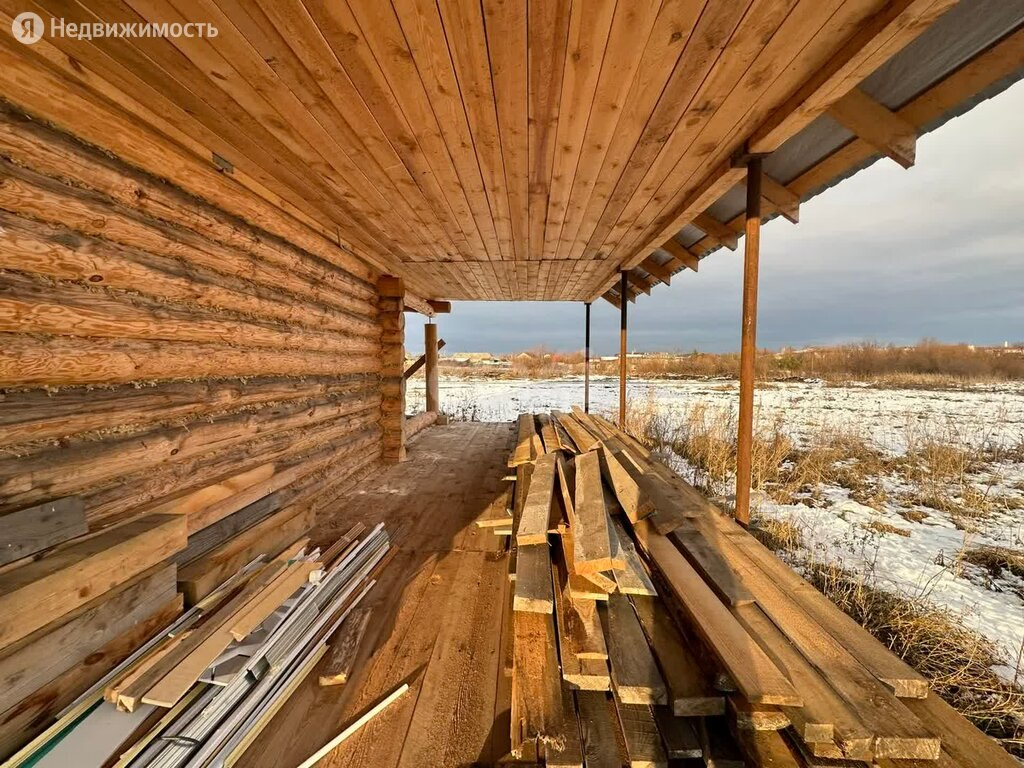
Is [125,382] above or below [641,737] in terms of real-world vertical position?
above

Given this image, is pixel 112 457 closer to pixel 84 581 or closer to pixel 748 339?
pixel 84 581

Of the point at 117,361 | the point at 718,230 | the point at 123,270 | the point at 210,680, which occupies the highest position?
the point at 718,230

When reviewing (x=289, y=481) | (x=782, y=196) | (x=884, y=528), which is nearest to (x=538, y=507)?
(x=289, y=481)

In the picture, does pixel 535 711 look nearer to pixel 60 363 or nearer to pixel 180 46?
pixel 60 363

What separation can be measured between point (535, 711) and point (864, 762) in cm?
108

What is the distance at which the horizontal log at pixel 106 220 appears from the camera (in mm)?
1630

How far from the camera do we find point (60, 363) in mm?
1792

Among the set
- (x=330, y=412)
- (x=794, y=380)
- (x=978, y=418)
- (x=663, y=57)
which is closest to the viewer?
(x=663, y=57)

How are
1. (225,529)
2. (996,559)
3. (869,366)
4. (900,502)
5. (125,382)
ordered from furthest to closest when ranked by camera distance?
(869,366)
(900,502)
(996,559)
(225,529)
(125,382)

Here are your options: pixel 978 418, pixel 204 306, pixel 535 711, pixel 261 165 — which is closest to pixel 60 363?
pixel 204 306

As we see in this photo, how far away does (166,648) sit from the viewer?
70.7 inches

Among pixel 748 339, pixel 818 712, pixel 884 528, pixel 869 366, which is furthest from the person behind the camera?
pixel 869 366

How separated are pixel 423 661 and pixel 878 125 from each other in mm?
3750

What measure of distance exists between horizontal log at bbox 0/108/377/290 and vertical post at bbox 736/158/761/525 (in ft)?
12.1
